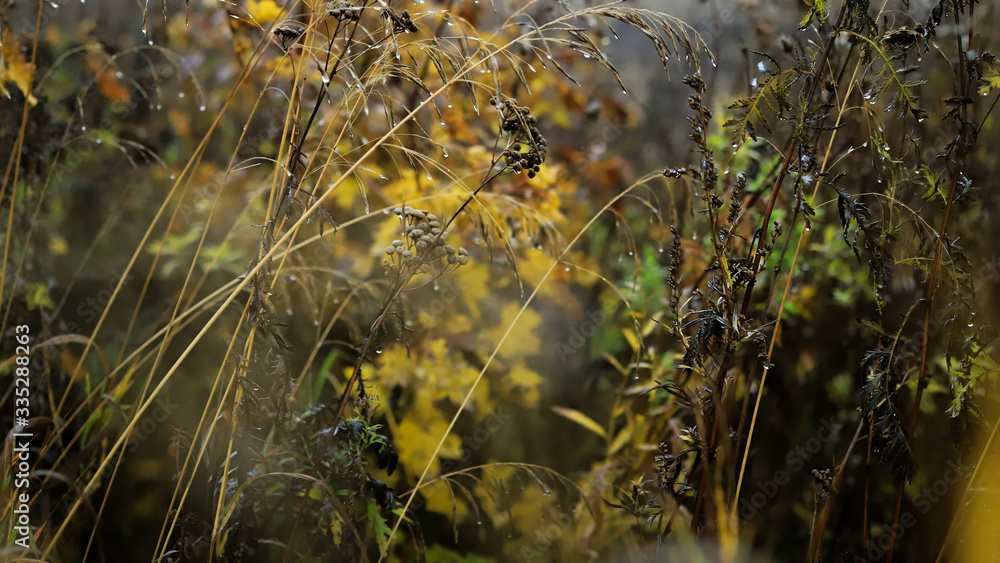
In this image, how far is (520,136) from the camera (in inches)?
35.7

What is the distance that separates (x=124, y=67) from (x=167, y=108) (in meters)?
0.44

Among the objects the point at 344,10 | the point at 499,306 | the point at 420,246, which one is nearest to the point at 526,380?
the point at 499,306

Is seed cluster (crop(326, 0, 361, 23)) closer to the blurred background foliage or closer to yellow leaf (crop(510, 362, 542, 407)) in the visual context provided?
the blurred background foliage

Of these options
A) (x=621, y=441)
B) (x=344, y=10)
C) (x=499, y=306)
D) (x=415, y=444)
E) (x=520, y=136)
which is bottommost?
(x=415, y=444)

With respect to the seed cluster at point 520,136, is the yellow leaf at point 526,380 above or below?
below

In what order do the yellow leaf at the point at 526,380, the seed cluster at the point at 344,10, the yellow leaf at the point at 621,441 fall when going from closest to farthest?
1. the seed cluster at the point at 344,10
2. the yellow leaf at the point at 621,441
3. the yellow leaf at the point at 526,380

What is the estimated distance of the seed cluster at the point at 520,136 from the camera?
2.84 feet

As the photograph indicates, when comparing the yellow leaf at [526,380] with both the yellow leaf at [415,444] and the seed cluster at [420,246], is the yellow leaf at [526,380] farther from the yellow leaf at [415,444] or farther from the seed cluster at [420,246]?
the seed cluster at [420,246]

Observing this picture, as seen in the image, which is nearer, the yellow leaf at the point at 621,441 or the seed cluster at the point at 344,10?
the seed cluster at the point at 344,10

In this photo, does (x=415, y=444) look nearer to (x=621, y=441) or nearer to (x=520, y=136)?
→ (x=621, y=441)

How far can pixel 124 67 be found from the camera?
2.84 m

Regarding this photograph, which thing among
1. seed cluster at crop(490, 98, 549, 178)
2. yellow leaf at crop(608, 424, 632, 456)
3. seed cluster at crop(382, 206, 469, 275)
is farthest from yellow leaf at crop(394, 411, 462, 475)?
seed cluster at crop(490, 98, 549, 178)

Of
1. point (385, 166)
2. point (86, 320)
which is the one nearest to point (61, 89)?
point (86, 320)

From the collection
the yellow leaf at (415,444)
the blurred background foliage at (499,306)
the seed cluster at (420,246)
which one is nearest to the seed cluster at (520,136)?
the blurred background foliage at (499,306)
